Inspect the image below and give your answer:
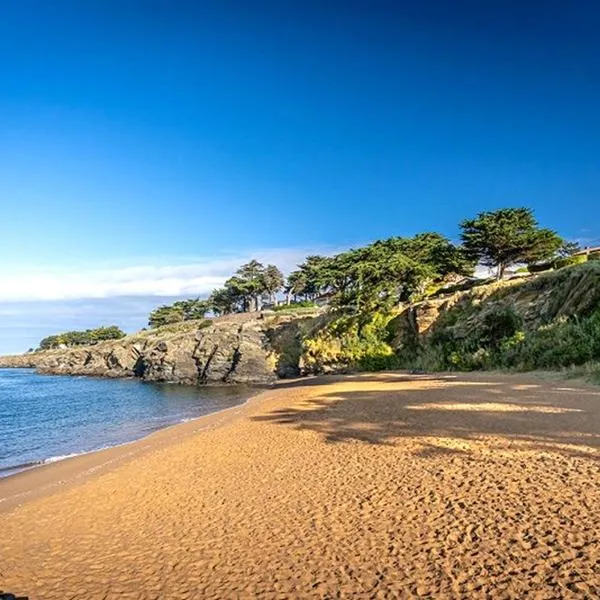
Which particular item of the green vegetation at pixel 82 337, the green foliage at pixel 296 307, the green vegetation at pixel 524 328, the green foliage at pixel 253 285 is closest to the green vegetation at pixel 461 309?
the green vegetation at pixel 524 328

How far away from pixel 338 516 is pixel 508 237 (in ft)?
134

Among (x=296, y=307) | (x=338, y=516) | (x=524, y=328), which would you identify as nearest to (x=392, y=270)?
(x=524, y=328)

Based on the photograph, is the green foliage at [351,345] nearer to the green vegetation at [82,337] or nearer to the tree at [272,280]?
the tree at [272,280]

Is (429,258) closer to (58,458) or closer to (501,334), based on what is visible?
(501,334)

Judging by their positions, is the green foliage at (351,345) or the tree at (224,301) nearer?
the green foliage at (351,345)

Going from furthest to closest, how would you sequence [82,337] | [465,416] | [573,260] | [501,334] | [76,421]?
[82,337] < [573,260] < [501,334] < [76,421] < [465,416]

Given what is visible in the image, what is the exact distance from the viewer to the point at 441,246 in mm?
48438

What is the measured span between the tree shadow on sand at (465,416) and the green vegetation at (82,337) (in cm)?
10821

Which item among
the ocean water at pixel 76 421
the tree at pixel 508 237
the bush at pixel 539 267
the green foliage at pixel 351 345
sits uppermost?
the tree at pixel 508 237

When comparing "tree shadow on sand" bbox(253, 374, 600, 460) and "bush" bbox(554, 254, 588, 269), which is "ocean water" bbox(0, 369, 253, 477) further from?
"bush" bbox(554, 254, 588, 269)

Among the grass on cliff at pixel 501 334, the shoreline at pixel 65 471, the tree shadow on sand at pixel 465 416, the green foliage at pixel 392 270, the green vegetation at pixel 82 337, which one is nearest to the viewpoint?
the tree shadow on sand at pixel 465 416

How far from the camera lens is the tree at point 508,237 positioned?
41.9 meters

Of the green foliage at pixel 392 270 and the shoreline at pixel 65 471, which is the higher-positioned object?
the green foliage at pixel 392 270

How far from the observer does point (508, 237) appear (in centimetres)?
4169
